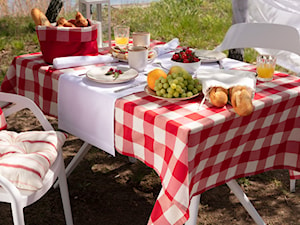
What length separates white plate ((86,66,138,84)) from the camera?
2.06 metres

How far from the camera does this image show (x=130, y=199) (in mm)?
2684

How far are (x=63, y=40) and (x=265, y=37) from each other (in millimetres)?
1295

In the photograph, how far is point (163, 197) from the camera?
1772 millimetres

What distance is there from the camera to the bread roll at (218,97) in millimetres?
1796

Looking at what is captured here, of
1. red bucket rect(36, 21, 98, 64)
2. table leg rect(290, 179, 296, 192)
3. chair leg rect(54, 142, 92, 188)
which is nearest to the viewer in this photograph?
red bucket rect(36, 21, 98, 64)

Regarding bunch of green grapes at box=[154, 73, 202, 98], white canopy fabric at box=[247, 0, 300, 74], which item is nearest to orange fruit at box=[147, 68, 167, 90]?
bunch of green grapes at box=[154, 73, 202, 98]

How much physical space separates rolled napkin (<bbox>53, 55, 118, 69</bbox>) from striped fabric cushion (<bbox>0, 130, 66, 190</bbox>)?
0.37m

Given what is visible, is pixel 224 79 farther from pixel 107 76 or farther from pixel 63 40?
pixel 63 40

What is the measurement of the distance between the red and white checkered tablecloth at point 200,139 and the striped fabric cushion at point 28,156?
31 cm

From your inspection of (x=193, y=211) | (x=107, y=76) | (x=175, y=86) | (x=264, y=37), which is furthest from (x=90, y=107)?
(x=264, y=37)

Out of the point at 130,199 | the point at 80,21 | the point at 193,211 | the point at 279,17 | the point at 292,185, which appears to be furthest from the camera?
the point at 279,17

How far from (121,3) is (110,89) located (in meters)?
6.05

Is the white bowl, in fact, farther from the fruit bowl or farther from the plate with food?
the plate with food

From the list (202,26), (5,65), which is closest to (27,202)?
(5,65)
